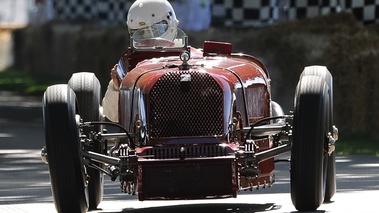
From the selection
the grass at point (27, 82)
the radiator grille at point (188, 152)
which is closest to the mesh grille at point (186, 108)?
the radiator grille at point (188, 152)

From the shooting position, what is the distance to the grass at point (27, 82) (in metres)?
26.5

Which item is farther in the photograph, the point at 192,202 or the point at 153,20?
the point at 153,20

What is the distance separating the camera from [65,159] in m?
8.36

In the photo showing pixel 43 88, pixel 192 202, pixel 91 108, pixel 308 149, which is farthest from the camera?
pixel 43 88

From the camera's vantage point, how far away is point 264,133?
9016 millimetres

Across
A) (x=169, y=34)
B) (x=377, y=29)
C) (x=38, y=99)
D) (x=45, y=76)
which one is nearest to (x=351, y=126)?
(x=377, y=29)

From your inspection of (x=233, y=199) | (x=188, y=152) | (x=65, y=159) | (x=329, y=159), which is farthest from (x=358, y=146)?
(x=65, y=159)

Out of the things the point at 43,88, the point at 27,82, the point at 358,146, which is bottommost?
the point at 27,82

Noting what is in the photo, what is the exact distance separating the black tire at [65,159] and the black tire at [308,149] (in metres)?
1.30

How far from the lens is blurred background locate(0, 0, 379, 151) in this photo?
15.8 meters

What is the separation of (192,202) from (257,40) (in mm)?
8846

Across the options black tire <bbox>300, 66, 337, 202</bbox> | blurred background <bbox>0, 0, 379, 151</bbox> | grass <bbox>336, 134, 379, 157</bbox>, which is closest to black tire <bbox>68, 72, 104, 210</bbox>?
black tire <bbox>300, 66, 337, 202</bbox>

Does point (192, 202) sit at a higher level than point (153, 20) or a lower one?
lower

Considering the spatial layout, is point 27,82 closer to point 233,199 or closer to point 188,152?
point 233,199
